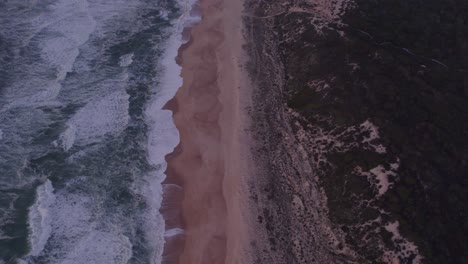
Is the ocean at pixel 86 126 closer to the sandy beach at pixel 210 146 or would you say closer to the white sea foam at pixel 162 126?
the white sea foam at pixel 162 126

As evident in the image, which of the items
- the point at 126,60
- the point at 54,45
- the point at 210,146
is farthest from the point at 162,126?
the point at 54,45

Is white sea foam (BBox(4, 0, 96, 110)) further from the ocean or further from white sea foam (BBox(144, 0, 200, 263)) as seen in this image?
white sea foam (BBox(144, 0, 200, 263))

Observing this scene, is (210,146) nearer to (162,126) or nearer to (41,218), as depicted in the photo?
(162,126)

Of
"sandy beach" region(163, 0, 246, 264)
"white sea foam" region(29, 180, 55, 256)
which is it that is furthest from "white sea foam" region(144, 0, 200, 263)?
"white sea foam" region(29, 180, 55, 256)

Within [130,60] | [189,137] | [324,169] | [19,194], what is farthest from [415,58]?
[19,194]

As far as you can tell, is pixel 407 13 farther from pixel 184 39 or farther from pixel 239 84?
pixel 184 39
